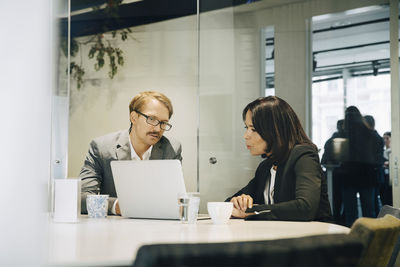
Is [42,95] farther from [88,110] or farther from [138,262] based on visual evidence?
[88,110]

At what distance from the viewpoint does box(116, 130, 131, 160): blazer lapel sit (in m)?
4.18

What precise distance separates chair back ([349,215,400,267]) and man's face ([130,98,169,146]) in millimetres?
3109

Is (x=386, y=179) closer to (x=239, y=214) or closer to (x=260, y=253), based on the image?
(x=239, y=214)

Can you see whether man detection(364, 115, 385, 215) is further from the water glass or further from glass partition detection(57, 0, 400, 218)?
the water glass

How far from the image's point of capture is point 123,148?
13.9 ft

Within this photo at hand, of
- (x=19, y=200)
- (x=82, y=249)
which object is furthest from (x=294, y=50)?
(x=19, y=200)

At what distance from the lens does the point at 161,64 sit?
4758 millimetres

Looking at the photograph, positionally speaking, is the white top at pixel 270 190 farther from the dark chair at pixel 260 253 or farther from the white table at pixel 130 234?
the dark chair at pixel 260 253

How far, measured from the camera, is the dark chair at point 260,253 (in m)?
1.04

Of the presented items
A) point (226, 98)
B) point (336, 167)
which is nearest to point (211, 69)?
point (226, 98)

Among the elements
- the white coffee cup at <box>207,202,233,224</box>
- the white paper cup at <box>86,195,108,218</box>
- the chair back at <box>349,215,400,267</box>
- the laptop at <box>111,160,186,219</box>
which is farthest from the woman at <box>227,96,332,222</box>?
the chair back at <box>349,215,400,267</box>

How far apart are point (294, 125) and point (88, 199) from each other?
1.35 m

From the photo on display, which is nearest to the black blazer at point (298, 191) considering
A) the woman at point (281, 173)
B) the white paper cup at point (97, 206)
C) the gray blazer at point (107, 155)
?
the woman at point (281, 173)

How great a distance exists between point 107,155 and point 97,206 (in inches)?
61.0
